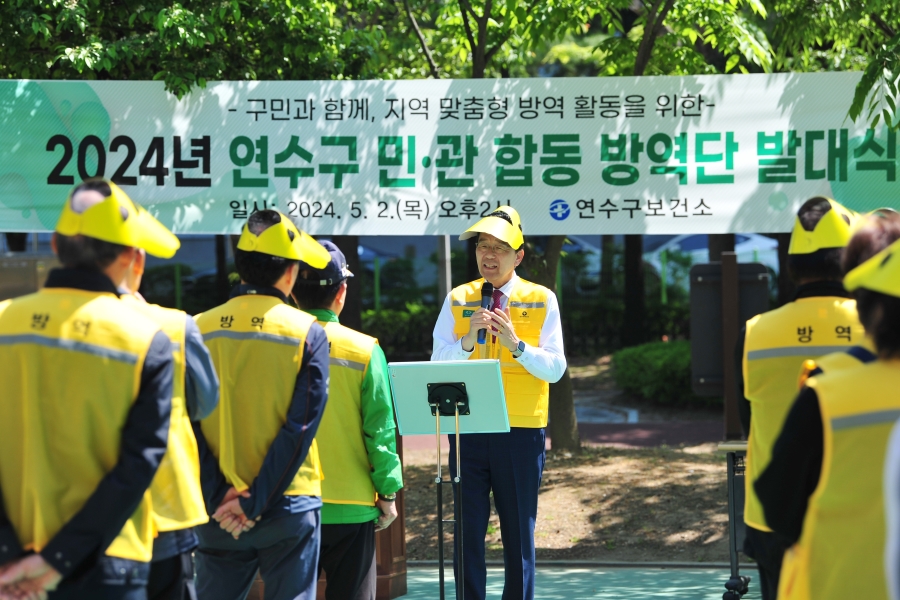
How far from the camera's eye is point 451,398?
4816 millimetres

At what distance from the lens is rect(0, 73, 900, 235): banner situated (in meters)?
7.21

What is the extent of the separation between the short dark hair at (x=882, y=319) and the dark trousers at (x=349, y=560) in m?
2.52

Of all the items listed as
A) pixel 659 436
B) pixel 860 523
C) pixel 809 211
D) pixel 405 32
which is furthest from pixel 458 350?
pixel 659 436

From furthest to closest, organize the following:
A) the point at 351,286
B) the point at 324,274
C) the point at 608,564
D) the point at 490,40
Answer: the point at 490,40
the point at 351,286
the point at 608,564
the point at 324,274

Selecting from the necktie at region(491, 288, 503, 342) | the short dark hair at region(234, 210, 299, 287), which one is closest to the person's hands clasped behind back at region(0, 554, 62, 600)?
the short dark hair at region(234, 210, 299, 287)

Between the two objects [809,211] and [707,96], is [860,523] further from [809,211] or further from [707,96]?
[707,96]

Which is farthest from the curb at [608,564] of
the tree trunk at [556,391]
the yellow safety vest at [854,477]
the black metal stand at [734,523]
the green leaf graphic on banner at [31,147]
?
the yellow safety vest at [854,477]

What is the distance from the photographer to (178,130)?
7.34 metres

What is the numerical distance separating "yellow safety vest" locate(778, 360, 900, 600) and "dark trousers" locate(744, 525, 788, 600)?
3.63 feet

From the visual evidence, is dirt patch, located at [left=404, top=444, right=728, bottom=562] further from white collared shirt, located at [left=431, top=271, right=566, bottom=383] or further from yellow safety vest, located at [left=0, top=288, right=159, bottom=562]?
yellow safety vest, located at [left=0, top=288, right=159, bottom=562]

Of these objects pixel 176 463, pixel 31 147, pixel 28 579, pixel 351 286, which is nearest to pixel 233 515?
pixel 176 463

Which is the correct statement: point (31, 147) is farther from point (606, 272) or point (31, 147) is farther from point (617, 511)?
point (606, 272)

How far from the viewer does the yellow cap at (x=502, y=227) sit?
17.6 feet

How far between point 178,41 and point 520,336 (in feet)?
11.4
